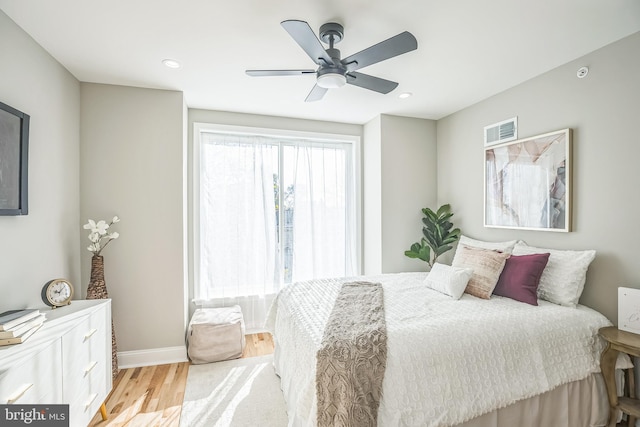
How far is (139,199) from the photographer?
9.55 ft

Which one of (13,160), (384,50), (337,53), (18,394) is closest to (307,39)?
(337,53)

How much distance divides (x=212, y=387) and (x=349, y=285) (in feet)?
4.78

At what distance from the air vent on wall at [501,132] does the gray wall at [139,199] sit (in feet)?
10.6

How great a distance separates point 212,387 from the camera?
8.36 ft

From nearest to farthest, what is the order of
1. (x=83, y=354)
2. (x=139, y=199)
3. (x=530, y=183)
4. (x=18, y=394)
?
1. (x=18, y=394)
2. (x=83, y=354)
3. (x=530, y=183)
4. (x=139, y=199)

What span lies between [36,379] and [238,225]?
2389mm

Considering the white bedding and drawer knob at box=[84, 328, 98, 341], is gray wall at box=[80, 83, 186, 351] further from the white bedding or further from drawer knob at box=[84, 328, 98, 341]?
the white bedding

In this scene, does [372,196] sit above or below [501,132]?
below

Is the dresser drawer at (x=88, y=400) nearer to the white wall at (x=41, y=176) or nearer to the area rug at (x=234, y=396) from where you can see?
the area rug at (x=234, y=396)

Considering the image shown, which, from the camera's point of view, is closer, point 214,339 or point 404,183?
point 214,339

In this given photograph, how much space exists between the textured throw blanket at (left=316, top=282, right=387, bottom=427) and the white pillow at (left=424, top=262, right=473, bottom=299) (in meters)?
0.98

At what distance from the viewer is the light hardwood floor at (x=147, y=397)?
2.14 m

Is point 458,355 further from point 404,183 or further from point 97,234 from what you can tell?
point 97,234

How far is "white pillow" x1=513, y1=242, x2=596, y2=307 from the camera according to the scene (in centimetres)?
222
